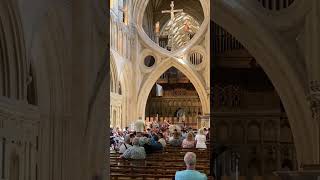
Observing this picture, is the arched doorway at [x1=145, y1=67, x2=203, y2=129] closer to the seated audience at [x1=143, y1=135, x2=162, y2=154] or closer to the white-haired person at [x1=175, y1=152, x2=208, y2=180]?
the seated audience at [x1=143, y1=135, x2=162, y2=154]

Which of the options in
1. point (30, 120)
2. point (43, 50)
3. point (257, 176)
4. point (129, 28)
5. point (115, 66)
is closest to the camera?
point (257, 176)

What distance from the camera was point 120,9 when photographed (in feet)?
72.8

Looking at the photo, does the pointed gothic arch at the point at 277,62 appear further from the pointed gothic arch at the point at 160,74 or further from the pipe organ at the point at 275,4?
the pointed gothic arch at the point at 160,74

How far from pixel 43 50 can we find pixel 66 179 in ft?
3.15

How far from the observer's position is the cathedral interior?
116 inches

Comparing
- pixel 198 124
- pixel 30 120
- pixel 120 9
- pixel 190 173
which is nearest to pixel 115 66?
pixel 120 9

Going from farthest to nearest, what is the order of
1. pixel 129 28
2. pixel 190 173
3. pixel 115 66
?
pixel 129 28 < pixel 115 66 < pixel 190 173

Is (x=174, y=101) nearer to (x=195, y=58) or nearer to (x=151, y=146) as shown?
(x=195, y=58)

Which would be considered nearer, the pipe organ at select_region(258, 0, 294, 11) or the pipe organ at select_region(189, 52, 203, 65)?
the pipe organ at select_region(258, 0, 294, 11)

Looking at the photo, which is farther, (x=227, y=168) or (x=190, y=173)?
(x=190, y=173)

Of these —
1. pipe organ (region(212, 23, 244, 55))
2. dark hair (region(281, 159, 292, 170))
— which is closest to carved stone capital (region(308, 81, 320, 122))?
dark hair (region(281, 159, 292, 170))

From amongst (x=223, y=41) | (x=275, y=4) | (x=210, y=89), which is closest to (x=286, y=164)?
(x=210, y=89)

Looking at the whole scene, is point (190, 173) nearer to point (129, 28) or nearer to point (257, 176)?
point (257, 176)

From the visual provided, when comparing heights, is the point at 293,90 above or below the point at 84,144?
above
